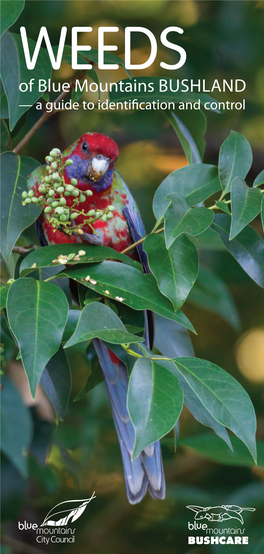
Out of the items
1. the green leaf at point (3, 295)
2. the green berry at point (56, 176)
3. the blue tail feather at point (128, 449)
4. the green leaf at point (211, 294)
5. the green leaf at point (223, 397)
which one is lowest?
the blue tail feather at point (128, 449)

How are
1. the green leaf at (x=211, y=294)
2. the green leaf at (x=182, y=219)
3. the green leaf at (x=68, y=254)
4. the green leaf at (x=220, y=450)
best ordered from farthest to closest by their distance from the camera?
the green leaf at (x=211, y=294)
the green leaf at (x=220, y=450)
the green leaf at (x=68, y=254)
the green leaf at (x=182, y=219)

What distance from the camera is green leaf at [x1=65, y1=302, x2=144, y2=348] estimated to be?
0.64 metres

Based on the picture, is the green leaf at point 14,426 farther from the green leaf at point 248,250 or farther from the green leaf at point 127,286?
the green leaf at point 248,250

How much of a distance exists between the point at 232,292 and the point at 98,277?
1.53 m

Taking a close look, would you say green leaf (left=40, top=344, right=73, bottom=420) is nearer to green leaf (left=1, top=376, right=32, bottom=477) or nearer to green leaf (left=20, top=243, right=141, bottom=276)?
green leaf (left=20, top=243, right=141, bottom=276)

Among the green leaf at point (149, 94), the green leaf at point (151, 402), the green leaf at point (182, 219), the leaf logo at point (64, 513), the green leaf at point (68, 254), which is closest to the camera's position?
the green leaf at point (151, 402)

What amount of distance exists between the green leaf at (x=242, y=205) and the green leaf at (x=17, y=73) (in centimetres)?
37

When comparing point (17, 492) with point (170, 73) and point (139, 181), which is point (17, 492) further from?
point (170, 73)

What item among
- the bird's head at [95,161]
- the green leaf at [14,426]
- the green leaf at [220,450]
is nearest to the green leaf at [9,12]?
the bird's head at [95,161]

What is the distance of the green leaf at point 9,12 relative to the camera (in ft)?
2.55

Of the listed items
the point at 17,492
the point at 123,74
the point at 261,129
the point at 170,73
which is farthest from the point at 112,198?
the point at 261,129

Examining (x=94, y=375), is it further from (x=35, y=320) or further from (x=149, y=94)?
(x=149, y=94)

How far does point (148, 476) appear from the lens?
103cm

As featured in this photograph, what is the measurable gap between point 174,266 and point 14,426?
0.75 metres
